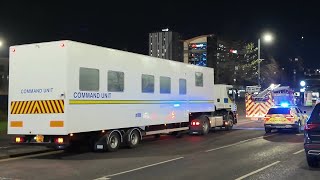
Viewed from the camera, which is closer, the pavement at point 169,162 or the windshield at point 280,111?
the pavement at point 169,162

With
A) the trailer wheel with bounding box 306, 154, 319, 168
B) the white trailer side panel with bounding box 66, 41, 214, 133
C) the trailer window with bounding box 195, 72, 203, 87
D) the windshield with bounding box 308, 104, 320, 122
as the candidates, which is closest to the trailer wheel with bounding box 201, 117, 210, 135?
the white trailer side panel with bounding box 66, 41, 214, 133

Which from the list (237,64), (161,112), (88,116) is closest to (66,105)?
(88,116)

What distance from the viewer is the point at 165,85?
20062mm

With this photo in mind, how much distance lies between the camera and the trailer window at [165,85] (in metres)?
19.8

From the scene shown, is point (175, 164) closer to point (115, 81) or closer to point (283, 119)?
point (115, 81)

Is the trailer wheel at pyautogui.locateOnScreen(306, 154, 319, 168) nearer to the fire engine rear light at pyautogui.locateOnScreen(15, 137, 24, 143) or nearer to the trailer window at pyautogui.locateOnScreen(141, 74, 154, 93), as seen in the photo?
the trailer window at pyautogui.locateOnScreen(141, 74, 154, 93)

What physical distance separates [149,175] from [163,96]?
902 cm

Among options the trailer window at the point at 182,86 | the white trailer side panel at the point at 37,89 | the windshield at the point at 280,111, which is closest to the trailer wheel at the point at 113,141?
the white trailer side panel at the point at 37,89

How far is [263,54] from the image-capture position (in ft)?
198

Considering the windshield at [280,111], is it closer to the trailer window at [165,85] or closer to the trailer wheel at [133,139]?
the trailer window at [165,85]

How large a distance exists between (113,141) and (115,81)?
223cm

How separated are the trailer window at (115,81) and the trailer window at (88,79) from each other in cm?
78

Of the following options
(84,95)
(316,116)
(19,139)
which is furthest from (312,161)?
(19,139)

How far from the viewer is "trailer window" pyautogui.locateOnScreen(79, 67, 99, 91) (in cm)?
1515
